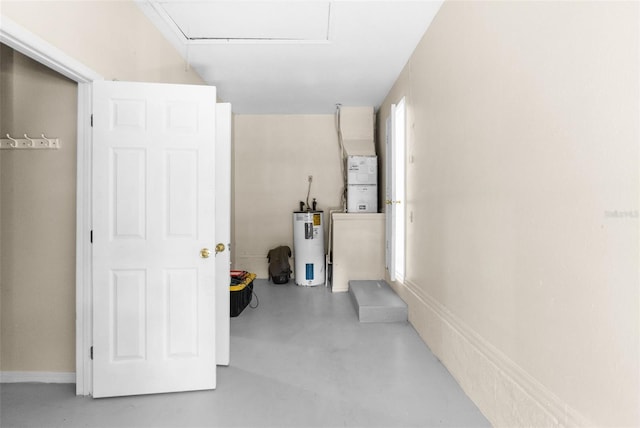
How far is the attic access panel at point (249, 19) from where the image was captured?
2504 millimetres

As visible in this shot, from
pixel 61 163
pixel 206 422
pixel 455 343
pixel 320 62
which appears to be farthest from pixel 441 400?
pixel 320 62

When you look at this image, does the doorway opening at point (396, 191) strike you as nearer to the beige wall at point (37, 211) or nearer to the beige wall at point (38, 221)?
the beige wall at point (38, 221)

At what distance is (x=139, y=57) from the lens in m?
2.55

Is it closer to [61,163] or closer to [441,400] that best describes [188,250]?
[61,163]

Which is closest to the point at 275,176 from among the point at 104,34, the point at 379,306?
the point at 379,306

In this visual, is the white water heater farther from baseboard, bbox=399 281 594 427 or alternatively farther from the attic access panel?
the attic access panel

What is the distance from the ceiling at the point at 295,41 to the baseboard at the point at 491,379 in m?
2.36

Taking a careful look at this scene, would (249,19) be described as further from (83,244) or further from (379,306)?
(379,306)

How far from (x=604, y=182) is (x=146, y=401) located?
2571 millimetres

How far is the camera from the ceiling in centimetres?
255

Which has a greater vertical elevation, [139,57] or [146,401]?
[139,57]

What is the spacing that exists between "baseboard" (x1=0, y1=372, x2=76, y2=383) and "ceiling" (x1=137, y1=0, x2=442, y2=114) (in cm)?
269

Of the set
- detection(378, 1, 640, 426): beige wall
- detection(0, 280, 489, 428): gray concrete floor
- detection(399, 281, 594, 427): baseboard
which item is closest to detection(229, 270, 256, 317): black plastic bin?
detection(0, 280, 489, 428): gray concrete floor

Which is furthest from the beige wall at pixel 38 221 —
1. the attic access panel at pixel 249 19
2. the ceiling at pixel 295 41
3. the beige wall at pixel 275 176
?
the beige wall at pixel 275 176
